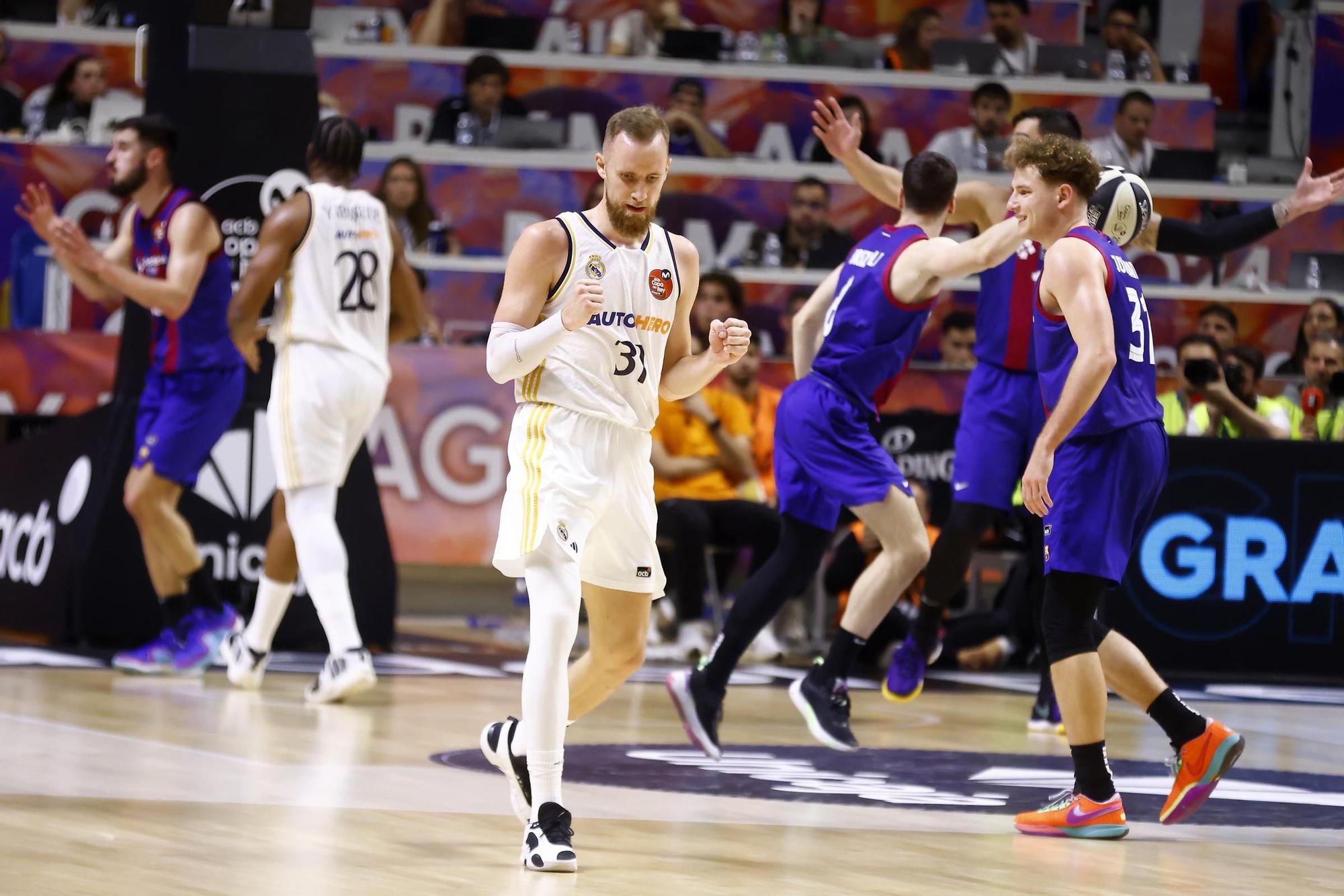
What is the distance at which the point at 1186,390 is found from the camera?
1074cm

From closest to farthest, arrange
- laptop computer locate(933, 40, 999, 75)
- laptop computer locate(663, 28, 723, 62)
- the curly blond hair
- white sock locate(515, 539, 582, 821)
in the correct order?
white sock locate(515, 539, 582, 821) < the curly blond hair < laptop computer locate(663, 28, 723, 62) < laptop computer locate(933, 40, 999, 75)

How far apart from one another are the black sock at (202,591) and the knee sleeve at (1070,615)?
4.55 metres

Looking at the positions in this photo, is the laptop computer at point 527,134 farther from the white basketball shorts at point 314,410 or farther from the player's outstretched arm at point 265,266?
the white basketball shorts at point 314,410

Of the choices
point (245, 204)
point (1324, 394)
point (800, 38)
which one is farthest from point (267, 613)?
point (800, 38)

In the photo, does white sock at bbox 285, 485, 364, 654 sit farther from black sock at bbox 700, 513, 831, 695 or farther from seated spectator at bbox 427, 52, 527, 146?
seated spectator at bbox 427, 52, 527, 146

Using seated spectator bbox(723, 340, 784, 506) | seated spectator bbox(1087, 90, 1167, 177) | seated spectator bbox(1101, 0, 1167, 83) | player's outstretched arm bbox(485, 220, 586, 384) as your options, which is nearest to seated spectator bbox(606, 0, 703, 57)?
seated spectator bbox(1087, 90, 1167, 177)

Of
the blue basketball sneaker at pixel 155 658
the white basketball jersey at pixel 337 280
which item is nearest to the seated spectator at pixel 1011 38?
the white basketball jersey at pixel 337 280

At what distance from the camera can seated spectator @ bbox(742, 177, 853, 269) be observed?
14023 mm

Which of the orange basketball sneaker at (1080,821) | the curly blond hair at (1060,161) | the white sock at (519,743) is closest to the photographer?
the white sock at (519,743)

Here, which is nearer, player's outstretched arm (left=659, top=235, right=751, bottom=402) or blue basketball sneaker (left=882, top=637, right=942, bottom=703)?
player's outstretched arm (left=659, top=235, right=751, bottom=402)

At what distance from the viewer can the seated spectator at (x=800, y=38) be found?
1608 centimetres

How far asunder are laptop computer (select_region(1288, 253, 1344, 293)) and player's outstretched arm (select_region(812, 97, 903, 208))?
295 inches

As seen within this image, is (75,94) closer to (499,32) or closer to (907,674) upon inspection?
(499,32)

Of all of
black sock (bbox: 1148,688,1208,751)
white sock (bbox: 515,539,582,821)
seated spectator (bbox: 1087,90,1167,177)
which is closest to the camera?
white sock (bbox: 515,539,582,821)
